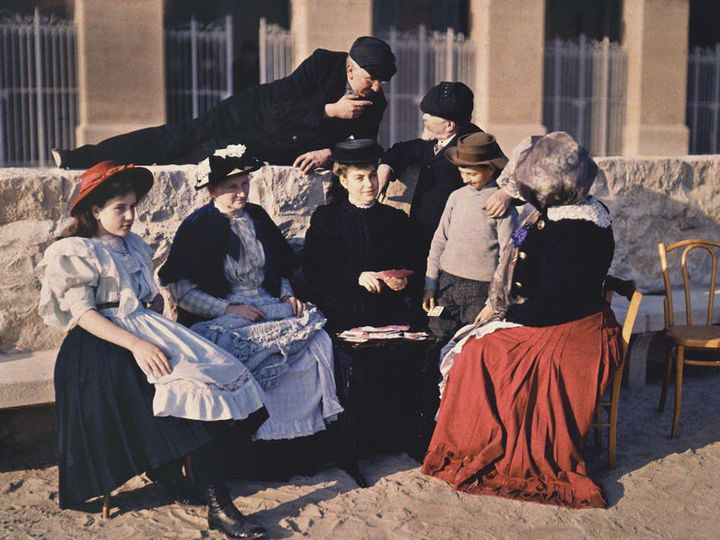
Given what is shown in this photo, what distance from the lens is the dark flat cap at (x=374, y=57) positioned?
5.09 meters

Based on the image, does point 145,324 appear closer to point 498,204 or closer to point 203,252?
point 203,252

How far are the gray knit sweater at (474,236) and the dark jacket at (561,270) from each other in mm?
432

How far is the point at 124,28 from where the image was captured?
38.3 feet

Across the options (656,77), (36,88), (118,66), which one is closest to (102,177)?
(118,66)

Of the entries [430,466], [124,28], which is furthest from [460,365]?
[124,28]

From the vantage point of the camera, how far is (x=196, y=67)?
40.5 feet

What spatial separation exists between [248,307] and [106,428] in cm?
90

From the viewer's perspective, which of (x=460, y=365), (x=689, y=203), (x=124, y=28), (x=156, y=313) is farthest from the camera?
(x=124, y=28)

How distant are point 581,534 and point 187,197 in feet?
8.43

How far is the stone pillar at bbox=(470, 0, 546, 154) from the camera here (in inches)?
517

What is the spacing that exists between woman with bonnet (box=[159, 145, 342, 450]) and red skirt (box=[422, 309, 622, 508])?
639 millimetres

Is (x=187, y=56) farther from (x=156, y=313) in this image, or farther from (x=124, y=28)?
(x=156, y=313)

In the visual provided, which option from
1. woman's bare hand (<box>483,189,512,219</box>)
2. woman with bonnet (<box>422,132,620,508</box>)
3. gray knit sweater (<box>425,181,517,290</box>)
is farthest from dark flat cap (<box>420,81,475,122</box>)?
woman with bonnet (<box>422,132,620,508</box>)

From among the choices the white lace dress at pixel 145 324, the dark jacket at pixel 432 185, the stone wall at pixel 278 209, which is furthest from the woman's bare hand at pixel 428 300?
the white lace dress at pixel 145 324
